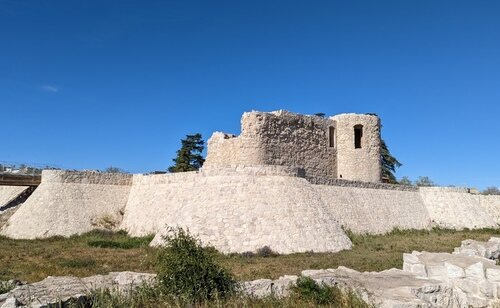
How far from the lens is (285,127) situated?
29.3m

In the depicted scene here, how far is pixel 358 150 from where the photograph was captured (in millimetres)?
32969

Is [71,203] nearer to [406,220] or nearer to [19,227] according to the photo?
[19,227]

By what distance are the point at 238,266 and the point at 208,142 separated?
16242mm

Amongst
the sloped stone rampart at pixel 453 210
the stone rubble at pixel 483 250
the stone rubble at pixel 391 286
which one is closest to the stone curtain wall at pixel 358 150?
the sloped stone rampart at pixel 453 210

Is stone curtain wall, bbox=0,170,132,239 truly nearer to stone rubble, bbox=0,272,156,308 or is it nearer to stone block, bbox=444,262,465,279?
stone rubble, bbox=0,272,156,308

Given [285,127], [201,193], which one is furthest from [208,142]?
[201,193]

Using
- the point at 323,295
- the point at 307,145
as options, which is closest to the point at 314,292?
the point at 323,295

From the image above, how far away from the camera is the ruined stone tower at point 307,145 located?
27.9 m

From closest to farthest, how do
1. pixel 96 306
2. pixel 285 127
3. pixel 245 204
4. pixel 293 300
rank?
pixel 96 306
pixel 293 300
pixel 245 204
pixel 285 127

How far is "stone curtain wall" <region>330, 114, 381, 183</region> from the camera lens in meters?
32.8

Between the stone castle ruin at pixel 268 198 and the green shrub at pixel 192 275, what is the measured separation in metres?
8.45

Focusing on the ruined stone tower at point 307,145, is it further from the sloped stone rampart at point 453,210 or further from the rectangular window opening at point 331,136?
the sloped stone rampart at point 453,210

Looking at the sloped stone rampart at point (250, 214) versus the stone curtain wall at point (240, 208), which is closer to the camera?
the sloped stone rampart at point (250, 214)

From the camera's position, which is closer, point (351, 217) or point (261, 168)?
point (261, 168)
